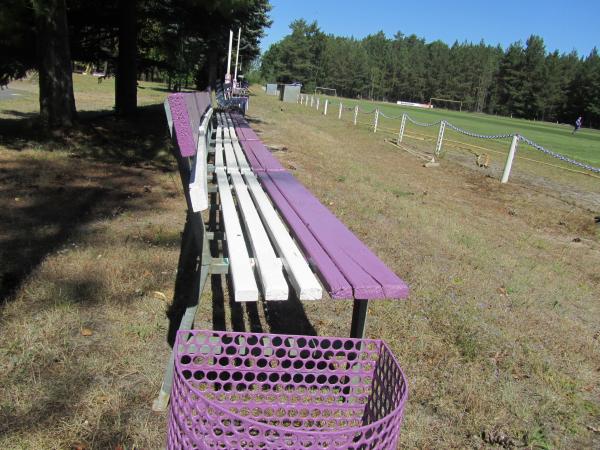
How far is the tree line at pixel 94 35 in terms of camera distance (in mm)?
7945

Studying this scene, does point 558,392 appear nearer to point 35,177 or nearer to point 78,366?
point 78,366

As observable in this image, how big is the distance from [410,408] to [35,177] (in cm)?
538

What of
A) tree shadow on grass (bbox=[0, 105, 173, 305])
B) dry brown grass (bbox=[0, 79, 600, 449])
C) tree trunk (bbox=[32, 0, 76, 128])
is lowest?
dry brown grass (bbox=[0, 79, 600, 449])

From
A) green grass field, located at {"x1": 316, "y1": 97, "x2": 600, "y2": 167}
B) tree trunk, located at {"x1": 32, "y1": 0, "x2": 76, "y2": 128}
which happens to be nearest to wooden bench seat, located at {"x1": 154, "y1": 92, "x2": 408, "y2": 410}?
tree trunk, located at {"x1": 32, "y1": 0, "x2": 76, "y2": 128}

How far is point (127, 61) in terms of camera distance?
11.1 meters

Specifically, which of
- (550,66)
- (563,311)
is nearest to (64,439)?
(563,311)

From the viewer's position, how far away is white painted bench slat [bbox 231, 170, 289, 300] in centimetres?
197

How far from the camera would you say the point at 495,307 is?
396 centimetres

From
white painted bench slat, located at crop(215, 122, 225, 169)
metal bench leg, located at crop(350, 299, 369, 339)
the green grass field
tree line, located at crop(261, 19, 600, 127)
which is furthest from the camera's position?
tree line, located at crop(261, 19, 600, 127)

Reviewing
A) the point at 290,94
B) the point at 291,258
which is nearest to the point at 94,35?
the point at 291,258

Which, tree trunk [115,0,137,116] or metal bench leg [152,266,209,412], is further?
tree trunk [115,0,137,116]

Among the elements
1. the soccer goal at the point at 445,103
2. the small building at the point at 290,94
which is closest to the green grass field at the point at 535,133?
the small building at the point at 290,94

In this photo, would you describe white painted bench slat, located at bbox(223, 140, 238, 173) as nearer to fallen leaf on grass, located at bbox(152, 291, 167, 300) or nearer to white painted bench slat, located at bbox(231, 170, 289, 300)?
white painted bench slat, located at bbox(231, 170, 289, 300)

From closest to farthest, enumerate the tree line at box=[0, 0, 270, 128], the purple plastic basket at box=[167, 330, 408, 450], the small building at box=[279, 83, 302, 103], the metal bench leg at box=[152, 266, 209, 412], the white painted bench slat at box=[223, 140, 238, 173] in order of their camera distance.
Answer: the purple plastic basket at box=[167, 330, 408, 450], the metal bench leg at box=[152, 266, 209, 412], the white painted bench slat at box=[223, 140, 238, 173], the tree line at box=[0, 0, 270, 128], the small building at box=[279, 83, 302, 103]
